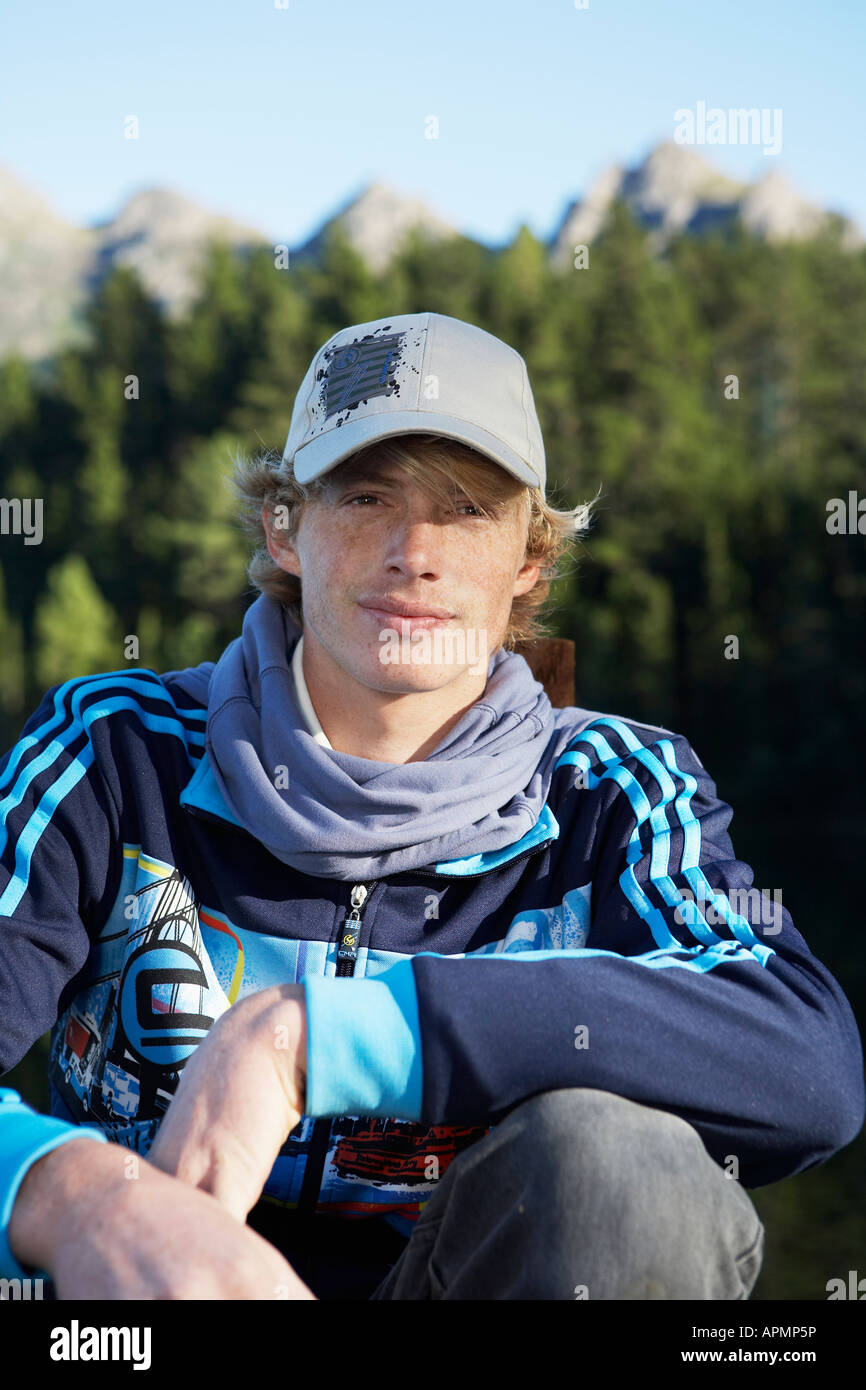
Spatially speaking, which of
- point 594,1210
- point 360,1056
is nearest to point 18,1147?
point 360,1056

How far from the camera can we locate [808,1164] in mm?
1816

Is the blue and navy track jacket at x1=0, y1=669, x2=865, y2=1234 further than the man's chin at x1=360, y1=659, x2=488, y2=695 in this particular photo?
No

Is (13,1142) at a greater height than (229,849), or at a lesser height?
lesser

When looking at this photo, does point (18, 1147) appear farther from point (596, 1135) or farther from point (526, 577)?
point (526, 577)

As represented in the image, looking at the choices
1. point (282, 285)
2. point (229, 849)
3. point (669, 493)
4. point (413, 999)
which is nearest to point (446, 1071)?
point (413, 999)

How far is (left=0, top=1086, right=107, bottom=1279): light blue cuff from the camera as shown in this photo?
1490 millimetres

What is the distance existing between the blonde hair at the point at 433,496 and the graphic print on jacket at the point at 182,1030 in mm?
666

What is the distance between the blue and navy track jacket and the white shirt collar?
0.16m

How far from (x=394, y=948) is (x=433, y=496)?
2.33 feet

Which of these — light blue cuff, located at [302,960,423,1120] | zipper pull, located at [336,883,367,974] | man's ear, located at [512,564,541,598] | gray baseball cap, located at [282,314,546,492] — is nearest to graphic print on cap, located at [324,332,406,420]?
gray baseball cap, located at [282,314,546,492]

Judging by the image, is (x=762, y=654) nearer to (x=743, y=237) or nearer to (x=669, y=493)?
(x=669, y=493)

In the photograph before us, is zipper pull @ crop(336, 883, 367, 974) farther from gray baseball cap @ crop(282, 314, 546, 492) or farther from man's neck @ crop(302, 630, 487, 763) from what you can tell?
gray baseball cap @ crop(282, 314, 546, 492)

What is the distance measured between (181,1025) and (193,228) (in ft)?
524

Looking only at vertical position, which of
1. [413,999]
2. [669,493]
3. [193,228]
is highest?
[193,228]
